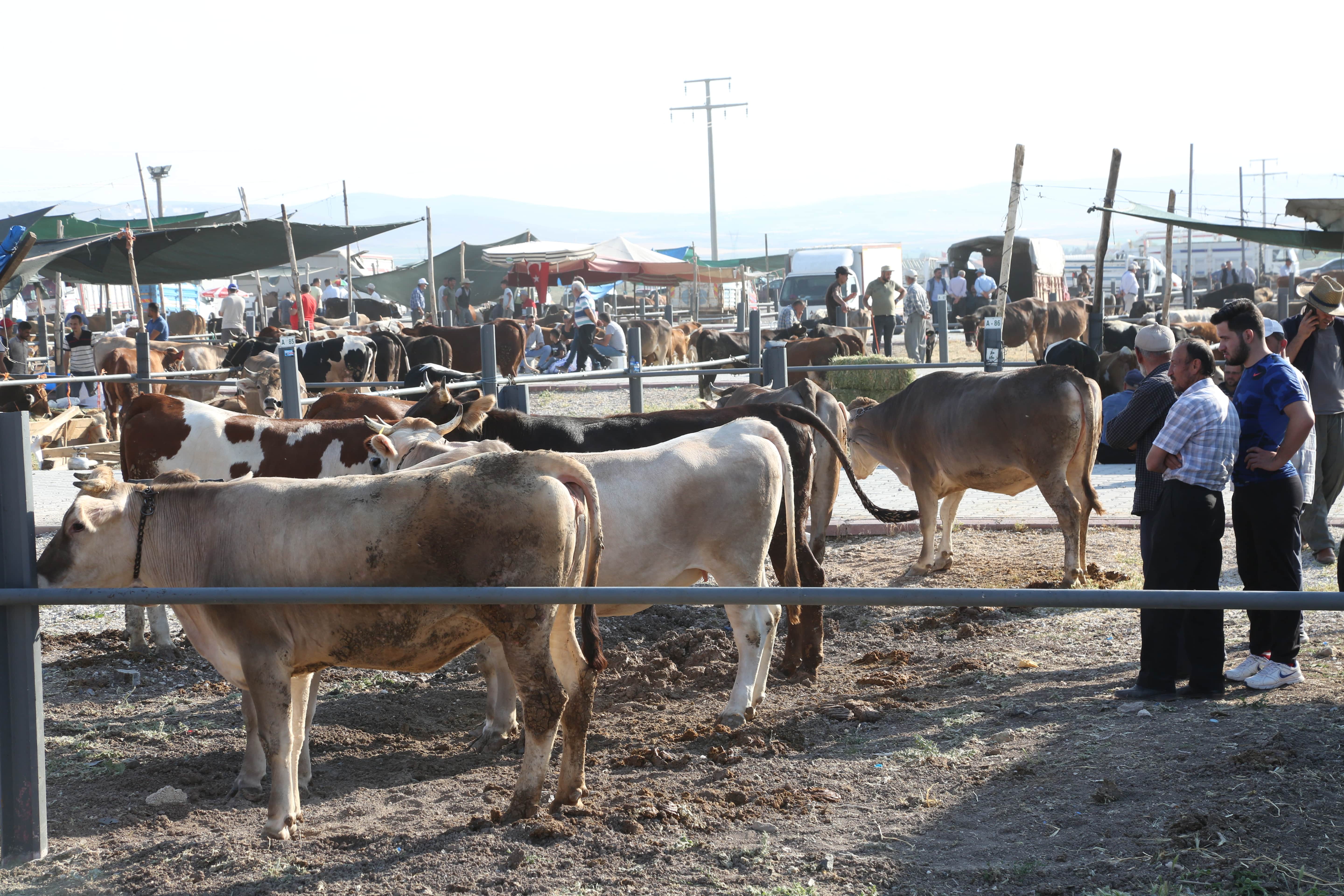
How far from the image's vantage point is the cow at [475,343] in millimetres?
20734

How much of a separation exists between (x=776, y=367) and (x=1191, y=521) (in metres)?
5.04

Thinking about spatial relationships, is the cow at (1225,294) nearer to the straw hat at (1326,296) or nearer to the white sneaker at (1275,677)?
the straw hat at (1326,296)

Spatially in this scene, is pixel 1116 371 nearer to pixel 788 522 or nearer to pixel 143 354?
pixel 788 522

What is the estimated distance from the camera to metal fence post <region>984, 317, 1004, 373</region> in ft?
32.1

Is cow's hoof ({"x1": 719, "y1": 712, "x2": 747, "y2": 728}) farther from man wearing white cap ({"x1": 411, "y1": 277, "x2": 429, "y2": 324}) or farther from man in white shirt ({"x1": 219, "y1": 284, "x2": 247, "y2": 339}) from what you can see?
man wearing white cap ({"x1": 411, "y1": 277, "x2": 429, "y2": 324})

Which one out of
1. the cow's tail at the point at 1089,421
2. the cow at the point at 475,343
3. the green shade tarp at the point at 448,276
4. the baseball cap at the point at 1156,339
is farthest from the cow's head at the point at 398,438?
the green shade tarp at the point at 448,276

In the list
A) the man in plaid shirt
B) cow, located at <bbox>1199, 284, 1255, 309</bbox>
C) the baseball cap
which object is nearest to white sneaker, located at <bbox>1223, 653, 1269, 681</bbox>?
the man in plaid shirt

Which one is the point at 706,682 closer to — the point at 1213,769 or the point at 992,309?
the point at 1213,769

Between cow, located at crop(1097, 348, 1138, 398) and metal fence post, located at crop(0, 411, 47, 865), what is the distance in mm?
11292

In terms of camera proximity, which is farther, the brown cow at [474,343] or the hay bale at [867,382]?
the brown cow at [474,343]

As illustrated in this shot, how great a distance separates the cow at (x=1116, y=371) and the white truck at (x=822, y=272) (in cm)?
1703

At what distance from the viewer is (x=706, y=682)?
6.34 metres

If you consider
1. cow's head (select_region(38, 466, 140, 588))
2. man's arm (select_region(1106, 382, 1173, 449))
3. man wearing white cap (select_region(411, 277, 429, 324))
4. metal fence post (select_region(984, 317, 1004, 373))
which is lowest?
cow's head (select_region(38, 466, 140, 588))

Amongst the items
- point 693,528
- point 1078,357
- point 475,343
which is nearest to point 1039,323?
point 475,343
